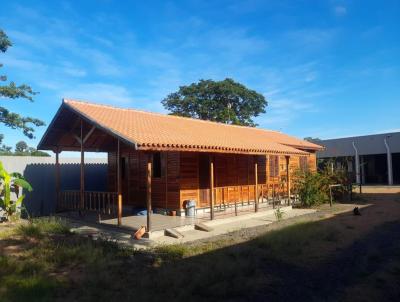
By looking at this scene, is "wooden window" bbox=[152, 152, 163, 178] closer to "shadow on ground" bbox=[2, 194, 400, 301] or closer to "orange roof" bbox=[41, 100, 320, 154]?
"orange roof" bbox=[41, 100, 320, 154]

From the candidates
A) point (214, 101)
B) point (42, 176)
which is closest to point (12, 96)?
point (42, 176)

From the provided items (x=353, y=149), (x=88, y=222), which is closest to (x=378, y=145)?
(x=353, y=149)

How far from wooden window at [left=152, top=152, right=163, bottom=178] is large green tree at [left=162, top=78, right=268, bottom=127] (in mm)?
28564

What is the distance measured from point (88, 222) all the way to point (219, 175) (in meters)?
5.76

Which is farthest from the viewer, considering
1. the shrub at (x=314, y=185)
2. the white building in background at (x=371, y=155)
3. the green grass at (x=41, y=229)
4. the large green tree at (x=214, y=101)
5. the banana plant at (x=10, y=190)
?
the large green tree at (x=214, y=101)

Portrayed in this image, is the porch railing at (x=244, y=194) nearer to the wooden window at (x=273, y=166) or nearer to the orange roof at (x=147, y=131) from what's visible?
the wooden window at (x=273, y=166)

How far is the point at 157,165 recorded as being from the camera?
14.5 m

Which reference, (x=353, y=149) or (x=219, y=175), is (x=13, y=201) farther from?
(x=353, y=149)

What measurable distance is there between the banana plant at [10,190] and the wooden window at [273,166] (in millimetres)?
11110

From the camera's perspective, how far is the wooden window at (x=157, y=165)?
1435 centimetres

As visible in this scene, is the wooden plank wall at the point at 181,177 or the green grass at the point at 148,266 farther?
the wooden plank wall at the point at 181,177

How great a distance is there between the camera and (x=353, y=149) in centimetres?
3331

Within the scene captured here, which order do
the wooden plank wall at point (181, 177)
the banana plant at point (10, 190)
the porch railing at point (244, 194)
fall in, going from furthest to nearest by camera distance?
the porch railing at point (244, 194) < the wooden plank wall at point (181, 177) < the banana plant at point (10, 190)

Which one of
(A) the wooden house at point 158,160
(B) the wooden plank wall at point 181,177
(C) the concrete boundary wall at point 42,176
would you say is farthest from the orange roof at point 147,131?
(C) the concrete boundary wall at point 42,176
